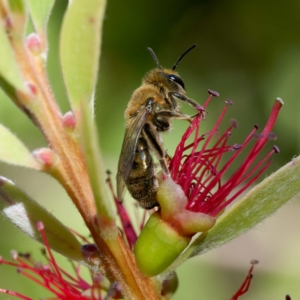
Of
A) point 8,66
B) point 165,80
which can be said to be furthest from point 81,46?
point 165,80

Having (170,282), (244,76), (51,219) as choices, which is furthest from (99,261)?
(244,76)

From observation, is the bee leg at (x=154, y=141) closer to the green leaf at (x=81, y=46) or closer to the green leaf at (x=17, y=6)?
the green leaf at (x=81, y=46)

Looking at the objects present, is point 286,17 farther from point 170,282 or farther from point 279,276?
point 170,282

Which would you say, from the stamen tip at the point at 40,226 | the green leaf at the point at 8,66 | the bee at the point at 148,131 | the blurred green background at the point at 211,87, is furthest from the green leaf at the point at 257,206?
the blurred green background at the point at 211,87

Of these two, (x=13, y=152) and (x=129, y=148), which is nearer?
(x=13, y=152)

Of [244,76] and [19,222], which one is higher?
[244,76]

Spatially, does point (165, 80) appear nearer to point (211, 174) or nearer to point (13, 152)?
point (211, 174)

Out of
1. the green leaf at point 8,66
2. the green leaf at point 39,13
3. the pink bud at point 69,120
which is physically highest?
the green leaf at point 39,13
